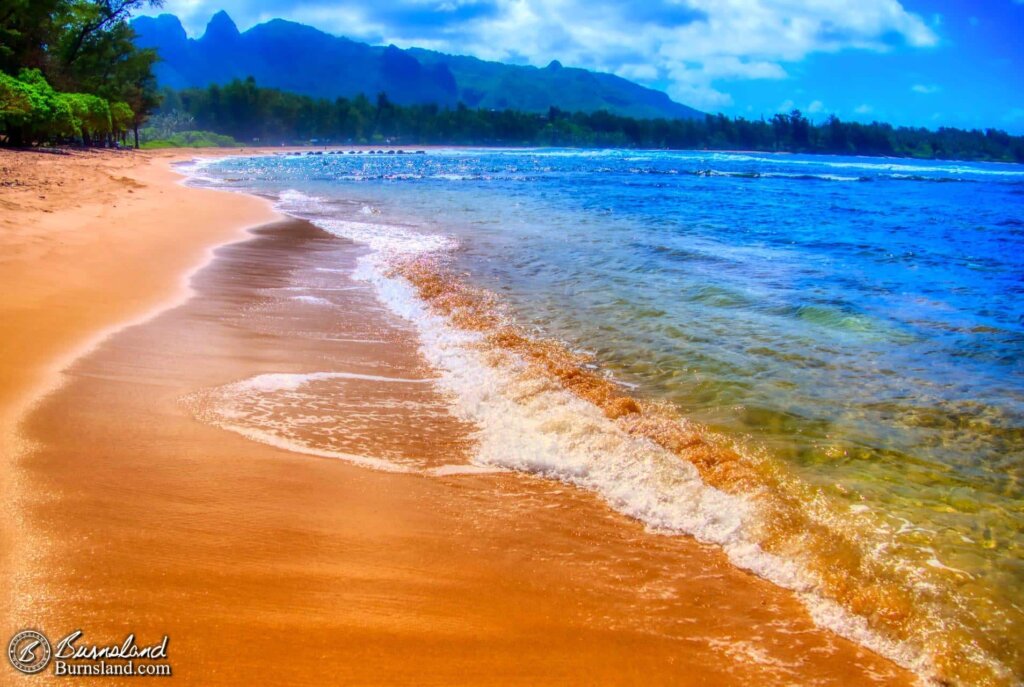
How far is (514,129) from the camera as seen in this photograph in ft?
541

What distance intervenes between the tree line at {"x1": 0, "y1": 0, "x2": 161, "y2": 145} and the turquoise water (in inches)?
727

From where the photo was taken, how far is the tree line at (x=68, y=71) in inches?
1152

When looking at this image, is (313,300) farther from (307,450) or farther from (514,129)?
(514,129)

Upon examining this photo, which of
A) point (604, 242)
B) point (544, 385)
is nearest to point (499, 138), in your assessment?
point (604, 242)

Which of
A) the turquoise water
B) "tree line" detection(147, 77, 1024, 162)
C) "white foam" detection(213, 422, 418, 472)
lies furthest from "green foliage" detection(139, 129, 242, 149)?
"white foam" detection(213, 422, 418, 472)

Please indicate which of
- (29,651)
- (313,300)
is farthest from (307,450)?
(313,300)

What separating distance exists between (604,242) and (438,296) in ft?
24.0

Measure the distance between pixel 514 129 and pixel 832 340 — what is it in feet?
546

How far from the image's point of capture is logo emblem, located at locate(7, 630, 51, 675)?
90.8 inches

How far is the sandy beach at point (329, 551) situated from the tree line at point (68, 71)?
1142 inches

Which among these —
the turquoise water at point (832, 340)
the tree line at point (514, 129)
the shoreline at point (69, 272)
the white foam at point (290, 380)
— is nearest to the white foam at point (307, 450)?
the white foam at point (290, 380)

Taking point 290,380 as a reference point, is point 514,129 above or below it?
above

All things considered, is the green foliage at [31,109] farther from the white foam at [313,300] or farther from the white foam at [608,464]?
the white foam at [608,464]

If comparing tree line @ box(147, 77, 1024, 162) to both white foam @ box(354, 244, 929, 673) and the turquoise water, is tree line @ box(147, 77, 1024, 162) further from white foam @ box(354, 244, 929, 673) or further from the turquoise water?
white foam @ box(354, 244, 929, 673)
